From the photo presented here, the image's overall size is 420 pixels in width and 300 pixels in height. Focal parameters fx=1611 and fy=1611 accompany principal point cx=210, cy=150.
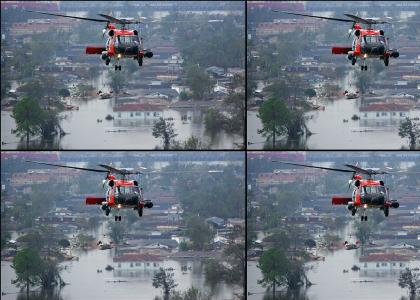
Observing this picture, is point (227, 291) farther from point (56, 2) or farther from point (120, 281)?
point (56, 2)

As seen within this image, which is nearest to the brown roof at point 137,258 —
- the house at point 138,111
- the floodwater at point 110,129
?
the floodwater at point 110,129

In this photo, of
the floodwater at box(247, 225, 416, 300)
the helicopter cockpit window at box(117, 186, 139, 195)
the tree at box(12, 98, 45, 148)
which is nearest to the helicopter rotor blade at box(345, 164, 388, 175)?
the floodwater at box(247, 225, 416, 300)

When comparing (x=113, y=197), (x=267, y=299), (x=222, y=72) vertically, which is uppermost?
(x=222, y=72)

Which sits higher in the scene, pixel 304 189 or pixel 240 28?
pixel 240 28

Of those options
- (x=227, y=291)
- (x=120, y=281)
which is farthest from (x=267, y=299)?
(x=120, y=281)

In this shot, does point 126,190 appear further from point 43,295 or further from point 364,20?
point 364,20

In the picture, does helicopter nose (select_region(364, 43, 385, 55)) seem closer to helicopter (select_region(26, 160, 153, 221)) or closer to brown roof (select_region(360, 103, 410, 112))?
brown roof (select_region(360, 103, 410, 112))

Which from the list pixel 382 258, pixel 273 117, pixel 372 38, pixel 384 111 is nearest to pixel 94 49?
pixel 273 117

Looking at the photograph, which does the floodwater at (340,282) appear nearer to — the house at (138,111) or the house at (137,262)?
the house at (137,262)
